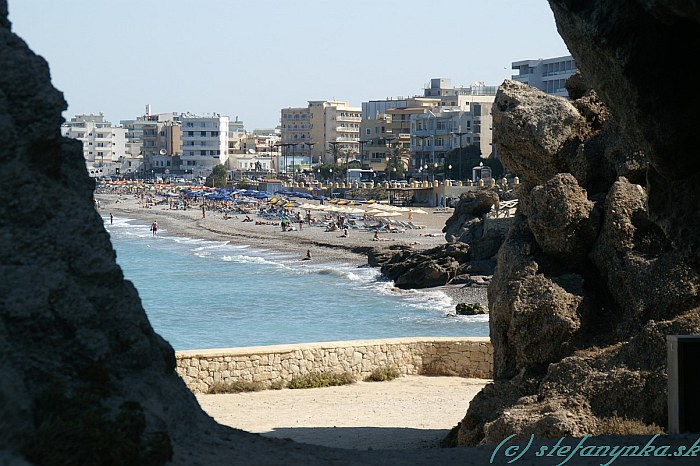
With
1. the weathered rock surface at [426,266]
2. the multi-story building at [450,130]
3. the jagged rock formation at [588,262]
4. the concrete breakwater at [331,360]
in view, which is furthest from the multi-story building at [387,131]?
the jagged rock formation at [588,262]

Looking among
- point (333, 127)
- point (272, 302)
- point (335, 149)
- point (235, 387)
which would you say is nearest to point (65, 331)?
point (235, 387)

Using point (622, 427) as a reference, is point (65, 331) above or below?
above

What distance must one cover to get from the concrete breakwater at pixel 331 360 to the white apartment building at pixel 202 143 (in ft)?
484

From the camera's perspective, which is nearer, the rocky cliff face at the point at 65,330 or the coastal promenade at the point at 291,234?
the rocky cliff face at the point at 65,330

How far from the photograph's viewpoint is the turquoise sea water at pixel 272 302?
33750 mm

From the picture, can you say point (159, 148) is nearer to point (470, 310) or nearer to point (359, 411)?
point (470, 310)

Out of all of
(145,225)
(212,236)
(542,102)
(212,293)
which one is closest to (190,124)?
(145,225)

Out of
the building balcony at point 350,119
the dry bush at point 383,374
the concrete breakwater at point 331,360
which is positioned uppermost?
the building balcony at point 350,119

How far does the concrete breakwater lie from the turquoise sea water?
13.1 meters

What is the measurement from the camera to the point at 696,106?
25.8 feet

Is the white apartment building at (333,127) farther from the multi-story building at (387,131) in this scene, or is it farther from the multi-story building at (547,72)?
the multi-story building at (547,72)

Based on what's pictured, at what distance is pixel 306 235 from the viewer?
70.6 metres

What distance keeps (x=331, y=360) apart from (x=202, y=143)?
15024 centimetres

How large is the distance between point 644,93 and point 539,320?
12.9ft
